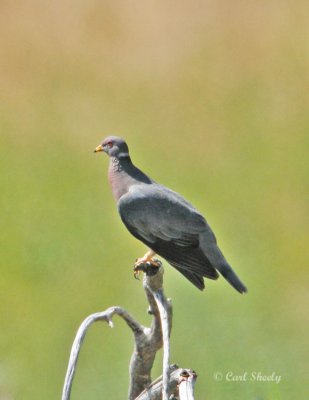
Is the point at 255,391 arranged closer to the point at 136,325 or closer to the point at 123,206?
the point at 123,206

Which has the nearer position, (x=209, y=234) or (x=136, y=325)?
(x=136, y=325)

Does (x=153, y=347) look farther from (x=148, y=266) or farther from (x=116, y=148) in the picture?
(x=116, y=148)

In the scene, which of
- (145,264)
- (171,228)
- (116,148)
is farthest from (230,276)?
(116,148)

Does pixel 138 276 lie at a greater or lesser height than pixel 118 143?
lesser

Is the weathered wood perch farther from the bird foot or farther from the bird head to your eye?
the bird head

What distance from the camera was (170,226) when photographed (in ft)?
10.9


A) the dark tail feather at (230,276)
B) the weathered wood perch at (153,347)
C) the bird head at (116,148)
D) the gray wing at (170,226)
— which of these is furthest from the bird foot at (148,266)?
the bird head at (116,148)

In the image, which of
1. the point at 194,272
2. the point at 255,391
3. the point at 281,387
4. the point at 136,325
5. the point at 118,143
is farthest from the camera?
the point at 281,387

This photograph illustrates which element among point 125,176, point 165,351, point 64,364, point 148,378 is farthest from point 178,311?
point 165,351

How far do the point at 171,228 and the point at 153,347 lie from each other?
702 mm

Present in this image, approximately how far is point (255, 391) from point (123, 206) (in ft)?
3.94

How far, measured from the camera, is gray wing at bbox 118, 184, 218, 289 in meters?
3.25

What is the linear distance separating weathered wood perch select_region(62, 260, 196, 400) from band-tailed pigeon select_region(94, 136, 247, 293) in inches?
12.6

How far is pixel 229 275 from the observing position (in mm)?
3287
